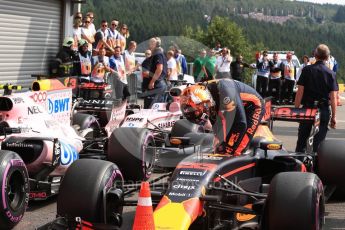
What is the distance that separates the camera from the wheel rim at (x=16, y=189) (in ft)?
20.9

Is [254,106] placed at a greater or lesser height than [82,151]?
greater

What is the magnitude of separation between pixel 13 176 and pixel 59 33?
14.5 metres

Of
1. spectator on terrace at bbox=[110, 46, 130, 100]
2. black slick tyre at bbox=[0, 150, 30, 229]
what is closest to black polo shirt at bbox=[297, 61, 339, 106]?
black slick tyre at bbox=[0, 150, 30, 229]

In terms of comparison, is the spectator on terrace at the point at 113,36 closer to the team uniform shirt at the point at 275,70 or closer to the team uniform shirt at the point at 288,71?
the team uniform shirt at the point at 275,70

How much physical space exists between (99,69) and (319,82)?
6.66 metres

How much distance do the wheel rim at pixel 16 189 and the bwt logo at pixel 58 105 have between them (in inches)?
84.4

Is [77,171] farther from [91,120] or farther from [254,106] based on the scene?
[91,120]

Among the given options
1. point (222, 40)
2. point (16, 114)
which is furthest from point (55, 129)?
point (222, 40)

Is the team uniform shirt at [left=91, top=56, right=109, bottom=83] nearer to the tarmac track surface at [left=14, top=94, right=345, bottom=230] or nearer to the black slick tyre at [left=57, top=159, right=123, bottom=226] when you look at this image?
the tarmac track surface at [left=14, top=94, right=345, bottom=230]

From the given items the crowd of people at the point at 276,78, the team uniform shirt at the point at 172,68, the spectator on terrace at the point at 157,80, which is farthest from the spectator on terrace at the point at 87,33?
the crowd of people at the point at 276,78

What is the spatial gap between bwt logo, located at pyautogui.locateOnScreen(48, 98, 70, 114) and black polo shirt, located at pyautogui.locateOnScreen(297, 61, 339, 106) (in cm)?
324

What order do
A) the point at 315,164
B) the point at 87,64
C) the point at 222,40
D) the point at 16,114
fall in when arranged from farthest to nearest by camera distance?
the point at 222,40
the point at 87,64
the point at 16,114
the point at 315,164

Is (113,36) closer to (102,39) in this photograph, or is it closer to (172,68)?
(102,39)

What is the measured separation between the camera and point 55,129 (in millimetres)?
8273
